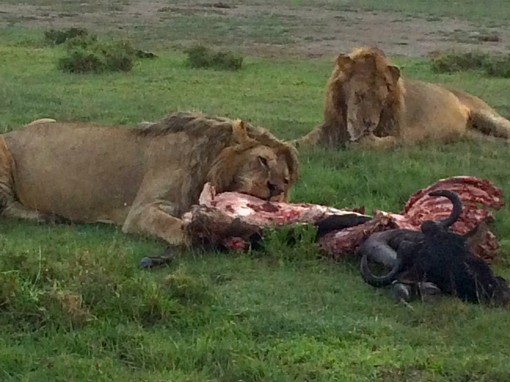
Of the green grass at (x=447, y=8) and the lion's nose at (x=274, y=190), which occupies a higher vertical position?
the lion's nose at (x=274, y=190)

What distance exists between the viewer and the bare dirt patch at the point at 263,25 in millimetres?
21094

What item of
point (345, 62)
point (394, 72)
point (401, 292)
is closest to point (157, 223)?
point (401, 292)

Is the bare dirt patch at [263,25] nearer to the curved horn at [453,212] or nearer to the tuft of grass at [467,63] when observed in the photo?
the tuft of grass at [467,63]

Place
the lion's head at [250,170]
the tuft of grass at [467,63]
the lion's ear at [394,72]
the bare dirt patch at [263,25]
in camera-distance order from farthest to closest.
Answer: the bare dirt patch at [263,25]
the tuft of grass at [467,63]
the lion's ear at [394,72]
the lion's head at [250,170]

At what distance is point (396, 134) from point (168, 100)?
10.5 feet

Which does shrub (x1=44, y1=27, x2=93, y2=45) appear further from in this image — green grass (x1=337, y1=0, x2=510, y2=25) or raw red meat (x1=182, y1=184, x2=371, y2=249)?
raw red meat (x1=182, y1=184, x2=371, y2=249)

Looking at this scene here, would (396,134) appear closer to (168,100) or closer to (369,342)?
(168,100)

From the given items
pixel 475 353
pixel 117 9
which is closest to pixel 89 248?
pixel 475 353

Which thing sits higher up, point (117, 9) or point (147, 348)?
point (147, 348)

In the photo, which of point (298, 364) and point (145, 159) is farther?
point (145, 159)

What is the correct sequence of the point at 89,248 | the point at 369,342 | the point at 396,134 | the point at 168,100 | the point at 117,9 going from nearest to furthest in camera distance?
the point at 369,342
the point at 89,248
the point at 396,134
the point at 168,100
the point at 117,9

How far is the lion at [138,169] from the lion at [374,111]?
8.92 ft

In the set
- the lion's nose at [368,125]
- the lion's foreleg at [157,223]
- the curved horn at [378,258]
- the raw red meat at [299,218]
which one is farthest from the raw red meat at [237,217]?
the lion's nose at [368,125]

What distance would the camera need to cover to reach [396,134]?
34.0 ft
